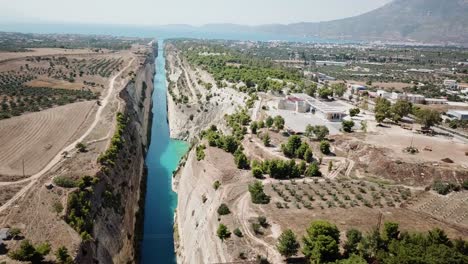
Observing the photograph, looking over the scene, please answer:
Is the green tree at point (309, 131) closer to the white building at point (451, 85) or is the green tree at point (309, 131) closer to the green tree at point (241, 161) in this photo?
the green tree at point (241, 161)

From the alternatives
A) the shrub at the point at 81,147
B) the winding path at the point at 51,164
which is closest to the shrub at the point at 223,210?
the winding path at the point at 51,164

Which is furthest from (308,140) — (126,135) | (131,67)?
(131,67)

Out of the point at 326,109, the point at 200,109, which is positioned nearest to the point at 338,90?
the point at 326,109

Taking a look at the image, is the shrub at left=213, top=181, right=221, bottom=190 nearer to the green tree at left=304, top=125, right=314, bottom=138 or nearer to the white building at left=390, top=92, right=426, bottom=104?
the green tree at left=304, top=125, right=314, bottom=138

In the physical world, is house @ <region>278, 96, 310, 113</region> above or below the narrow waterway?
above

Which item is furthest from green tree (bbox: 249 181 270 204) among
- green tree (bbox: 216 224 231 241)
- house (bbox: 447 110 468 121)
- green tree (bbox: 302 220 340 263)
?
house (bbox: 447 110 468 121)

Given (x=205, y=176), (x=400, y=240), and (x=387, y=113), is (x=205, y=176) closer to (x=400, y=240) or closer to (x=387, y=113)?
(x=400, y=240)

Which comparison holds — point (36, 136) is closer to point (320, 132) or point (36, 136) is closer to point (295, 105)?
point (320, 132)
